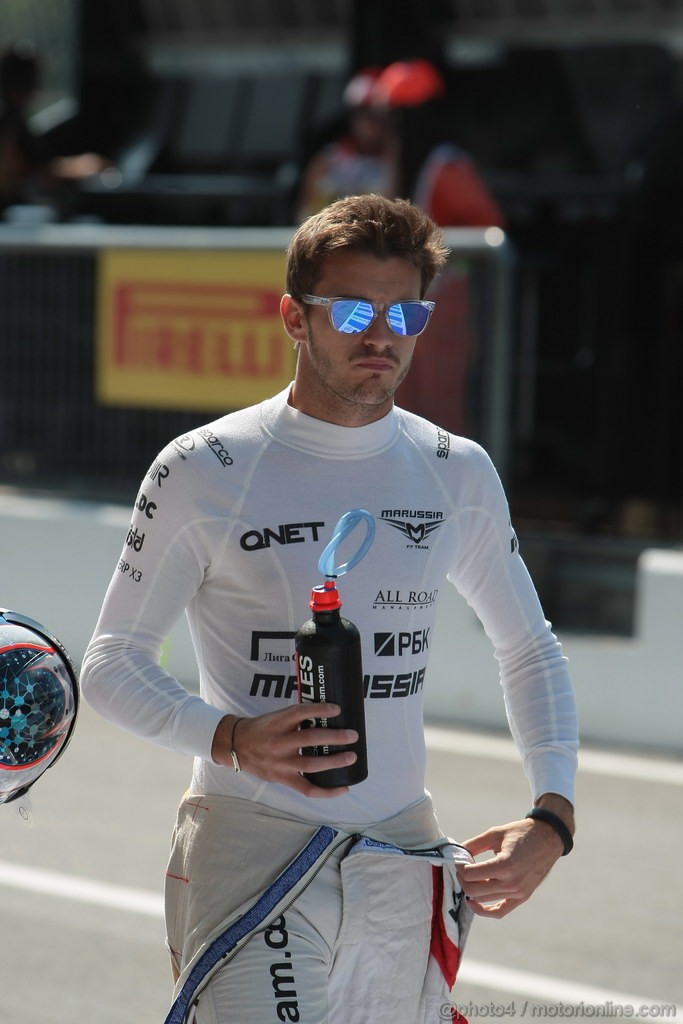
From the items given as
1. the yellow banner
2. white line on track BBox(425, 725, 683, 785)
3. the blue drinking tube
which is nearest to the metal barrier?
the yellow banner

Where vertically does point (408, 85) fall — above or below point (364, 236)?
above

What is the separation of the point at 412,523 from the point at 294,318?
43 cm

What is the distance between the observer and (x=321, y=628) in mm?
2652

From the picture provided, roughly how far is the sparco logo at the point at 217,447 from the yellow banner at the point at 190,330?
6.05 m

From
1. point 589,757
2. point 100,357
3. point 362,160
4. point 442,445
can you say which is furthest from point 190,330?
point 442,445

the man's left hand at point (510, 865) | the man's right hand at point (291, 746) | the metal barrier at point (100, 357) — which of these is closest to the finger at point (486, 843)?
the man's left hand at point (510, 865)

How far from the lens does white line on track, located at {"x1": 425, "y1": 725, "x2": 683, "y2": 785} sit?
25.1 feet

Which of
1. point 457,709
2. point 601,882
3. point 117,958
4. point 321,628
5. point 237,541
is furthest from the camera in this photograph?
point 457,709

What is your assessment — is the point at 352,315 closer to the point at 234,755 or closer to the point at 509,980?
the point at 234,755

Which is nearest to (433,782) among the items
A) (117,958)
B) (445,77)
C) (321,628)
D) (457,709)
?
(457,709)

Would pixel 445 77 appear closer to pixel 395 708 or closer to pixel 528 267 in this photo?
pixel 528 267

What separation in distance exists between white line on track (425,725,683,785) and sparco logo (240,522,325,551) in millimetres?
4972

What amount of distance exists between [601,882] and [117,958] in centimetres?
188

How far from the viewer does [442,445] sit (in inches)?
126
